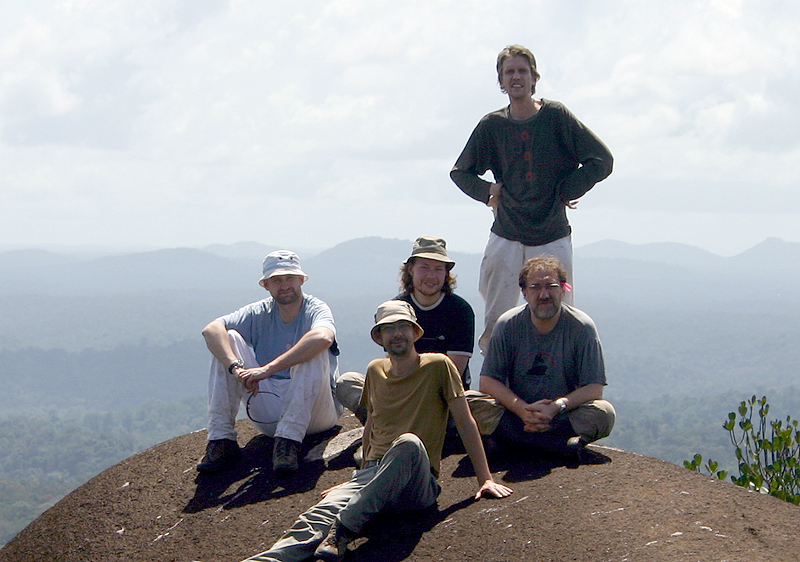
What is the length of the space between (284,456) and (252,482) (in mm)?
439

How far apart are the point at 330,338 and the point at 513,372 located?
1.79 m

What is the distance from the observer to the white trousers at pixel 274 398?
8531 mm

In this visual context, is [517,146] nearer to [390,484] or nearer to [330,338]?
[330,338]

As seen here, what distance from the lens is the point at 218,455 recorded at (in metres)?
8.80

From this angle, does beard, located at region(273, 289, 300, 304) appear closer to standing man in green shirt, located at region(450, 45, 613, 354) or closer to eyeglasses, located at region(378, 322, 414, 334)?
eyeglasses, located at region(378, 322, 414, 334)

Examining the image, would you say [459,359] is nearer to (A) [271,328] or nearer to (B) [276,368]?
(B) [276,368]

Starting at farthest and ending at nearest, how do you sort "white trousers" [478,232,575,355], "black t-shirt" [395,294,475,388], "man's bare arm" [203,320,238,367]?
1. "white trousers" [478,232,575,355]
2. "man's bare arm" [203,320,238,367]
3. "black t-shirt" [395,294,475,388]

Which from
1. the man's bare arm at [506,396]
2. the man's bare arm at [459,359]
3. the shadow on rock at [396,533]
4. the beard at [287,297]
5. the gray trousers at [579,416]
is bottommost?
the shadow on rock at [396,533]

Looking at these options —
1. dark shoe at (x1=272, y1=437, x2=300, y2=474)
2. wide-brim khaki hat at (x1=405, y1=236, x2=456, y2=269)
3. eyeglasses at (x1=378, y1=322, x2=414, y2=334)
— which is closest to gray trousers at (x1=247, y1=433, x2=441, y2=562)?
eyeglasses at (x1=378, y1=322, x2=414, y2=334)

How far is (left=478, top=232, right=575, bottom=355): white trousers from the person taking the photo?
931 centimetres

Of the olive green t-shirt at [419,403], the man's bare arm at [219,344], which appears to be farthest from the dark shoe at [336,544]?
the man's bare arm at [219,344]

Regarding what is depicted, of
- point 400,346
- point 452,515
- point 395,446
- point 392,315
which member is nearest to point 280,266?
point 392,315

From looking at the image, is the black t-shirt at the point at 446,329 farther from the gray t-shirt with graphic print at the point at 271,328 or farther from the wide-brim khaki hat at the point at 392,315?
the wide-brim khaki hat at the point at 392,315

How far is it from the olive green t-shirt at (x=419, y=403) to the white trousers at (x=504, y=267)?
7.62 feet
